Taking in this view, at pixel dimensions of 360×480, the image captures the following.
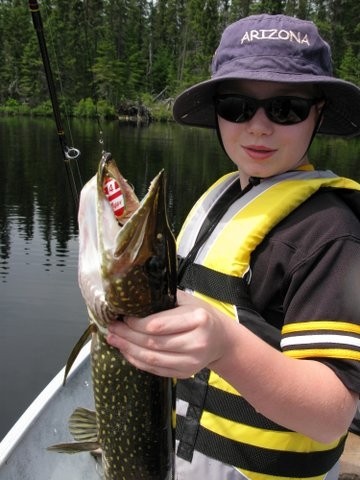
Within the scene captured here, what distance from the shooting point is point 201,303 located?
1.39m

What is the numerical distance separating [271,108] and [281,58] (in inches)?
7.2

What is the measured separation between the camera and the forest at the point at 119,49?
177ft

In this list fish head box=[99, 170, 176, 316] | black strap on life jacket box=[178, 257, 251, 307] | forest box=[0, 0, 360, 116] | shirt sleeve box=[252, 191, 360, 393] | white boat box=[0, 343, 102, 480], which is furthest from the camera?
forest box=[0, 0, 360, 116]

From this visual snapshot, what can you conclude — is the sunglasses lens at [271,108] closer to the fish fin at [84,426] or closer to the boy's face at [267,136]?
the boy's face at [267,136]

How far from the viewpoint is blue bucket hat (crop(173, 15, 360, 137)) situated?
191cm

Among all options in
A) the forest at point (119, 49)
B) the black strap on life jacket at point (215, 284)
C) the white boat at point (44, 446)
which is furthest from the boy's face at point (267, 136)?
the forest at point (119, 49)

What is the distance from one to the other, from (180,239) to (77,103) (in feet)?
186

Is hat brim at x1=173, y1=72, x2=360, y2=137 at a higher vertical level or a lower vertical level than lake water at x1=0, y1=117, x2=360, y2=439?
higher

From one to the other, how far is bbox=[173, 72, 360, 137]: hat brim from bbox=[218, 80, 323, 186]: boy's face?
0.09 m

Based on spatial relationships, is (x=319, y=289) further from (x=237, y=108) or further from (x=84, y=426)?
(x=84, y=426)

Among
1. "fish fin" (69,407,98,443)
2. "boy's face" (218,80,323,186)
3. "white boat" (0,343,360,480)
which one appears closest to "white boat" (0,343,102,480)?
"white boat" (0,343,360,480)

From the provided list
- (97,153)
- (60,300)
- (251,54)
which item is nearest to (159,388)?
(251,54)

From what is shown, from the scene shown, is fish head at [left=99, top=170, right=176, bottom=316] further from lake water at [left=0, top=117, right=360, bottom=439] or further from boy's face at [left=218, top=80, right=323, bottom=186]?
lake water at [left=0, top=117, right=360, bottom=439]

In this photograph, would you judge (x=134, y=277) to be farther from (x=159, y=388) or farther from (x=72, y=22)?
(x=72, y=22)
